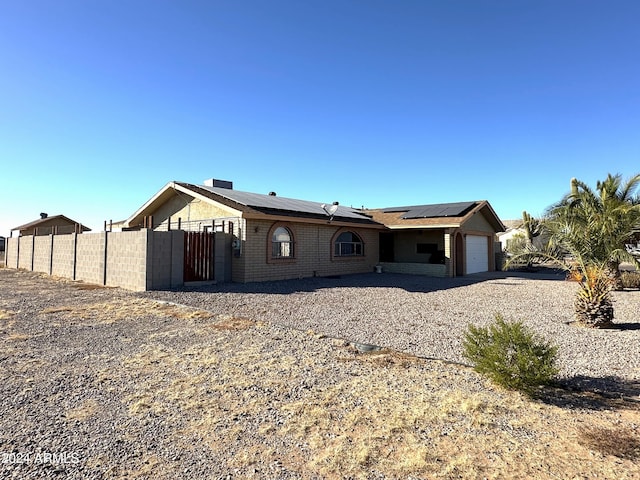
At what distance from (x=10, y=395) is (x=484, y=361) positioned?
5609mm

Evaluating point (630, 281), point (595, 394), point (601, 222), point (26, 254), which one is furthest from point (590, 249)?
point (26, 254)

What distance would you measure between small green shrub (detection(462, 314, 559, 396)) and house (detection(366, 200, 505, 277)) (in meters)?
15.2

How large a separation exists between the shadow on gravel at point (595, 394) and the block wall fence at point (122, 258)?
40.6ft

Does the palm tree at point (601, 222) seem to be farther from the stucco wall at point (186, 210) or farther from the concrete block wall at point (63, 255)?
the concrete block wall at point (63, 255)

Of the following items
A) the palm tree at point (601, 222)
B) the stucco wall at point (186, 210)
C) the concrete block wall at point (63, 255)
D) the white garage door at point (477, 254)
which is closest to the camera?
the palm tree at point (601, 222)

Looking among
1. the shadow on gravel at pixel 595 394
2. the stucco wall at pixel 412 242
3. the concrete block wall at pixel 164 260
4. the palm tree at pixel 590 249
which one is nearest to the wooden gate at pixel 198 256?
the concrete block wall at pixel 164 260

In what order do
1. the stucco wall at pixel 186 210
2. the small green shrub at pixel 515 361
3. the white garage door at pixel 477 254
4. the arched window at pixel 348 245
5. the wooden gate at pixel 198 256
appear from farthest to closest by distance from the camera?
1. the white garage door at pixel 477 254
2. the arched window at pixel 348 245
3. the stucco wall at pixel 186 210
4. the wooden gate at pixel 198 256
5. the small green shrub at pixel 515 361

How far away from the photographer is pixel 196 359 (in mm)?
5512

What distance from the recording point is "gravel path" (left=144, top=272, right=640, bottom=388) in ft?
19.7

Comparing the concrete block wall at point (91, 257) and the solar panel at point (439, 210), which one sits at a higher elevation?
the solar panel at point (439, 210)

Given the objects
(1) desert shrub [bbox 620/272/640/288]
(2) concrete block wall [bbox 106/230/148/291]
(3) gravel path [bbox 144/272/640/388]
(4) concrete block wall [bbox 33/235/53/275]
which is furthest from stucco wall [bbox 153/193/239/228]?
(1) desert shrub [bbox 620/272/640/288]

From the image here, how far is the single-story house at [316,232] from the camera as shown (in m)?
15.3

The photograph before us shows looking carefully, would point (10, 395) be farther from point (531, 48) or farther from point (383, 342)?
point (531, 48)

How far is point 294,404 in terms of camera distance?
399cm
